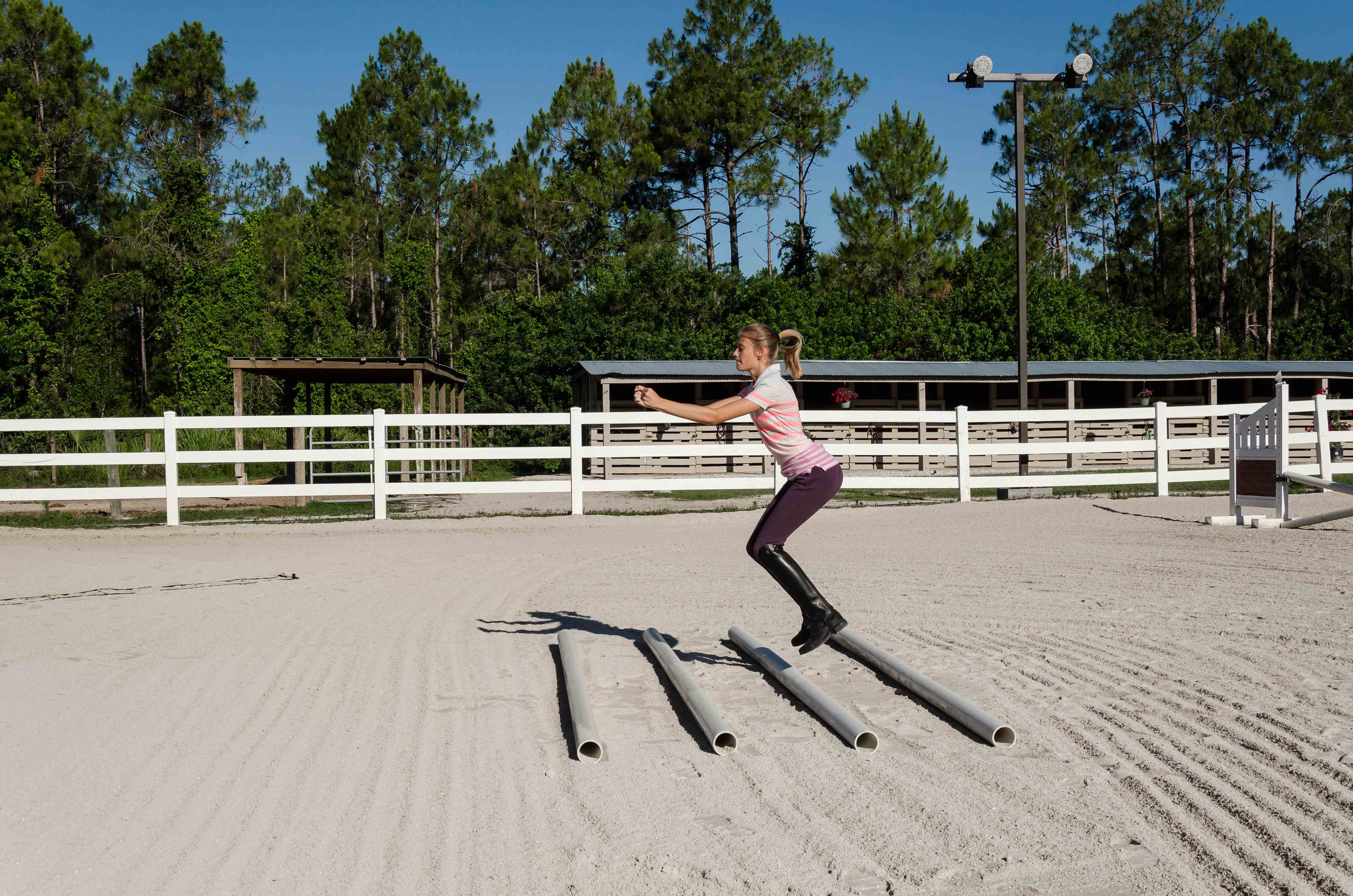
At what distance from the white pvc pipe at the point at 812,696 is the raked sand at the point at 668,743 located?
71 mm

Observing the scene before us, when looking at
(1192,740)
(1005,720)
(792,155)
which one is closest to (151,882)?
(1005,720)

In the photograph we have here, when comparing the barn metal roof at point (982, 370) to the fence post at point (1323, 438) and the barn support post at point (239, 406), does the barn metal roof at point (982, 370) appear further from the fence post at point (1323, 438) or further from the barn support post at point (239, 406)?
the fence post at point (1323, 438)

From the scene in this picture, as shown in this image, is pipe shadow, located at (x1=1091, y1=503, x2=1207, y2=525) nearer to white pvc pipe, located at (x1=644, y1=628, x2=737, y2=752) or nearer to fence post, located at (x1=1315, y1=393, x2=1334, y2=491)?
fence post, located at (x1=1315, y1=393, x2=1334, y2=491)

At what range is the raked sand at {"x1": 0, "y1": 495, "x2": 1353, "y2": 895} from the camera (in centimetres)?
289

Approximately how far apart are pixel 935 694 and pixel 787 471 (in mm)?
1348

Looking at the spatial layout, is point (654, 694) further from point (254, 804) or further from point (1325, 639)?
point (1325, 639)

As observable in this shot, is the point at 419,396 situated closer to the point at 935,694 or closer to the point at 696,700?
the point at 696,700

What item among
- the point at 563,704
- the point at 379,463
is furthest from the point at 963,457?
the point at 563,704

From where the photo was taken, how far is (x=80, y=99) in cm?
4041

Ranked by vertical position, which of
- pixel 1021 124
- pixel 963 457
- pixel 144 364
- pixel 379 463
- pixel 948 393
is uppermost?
pixel 1021 124

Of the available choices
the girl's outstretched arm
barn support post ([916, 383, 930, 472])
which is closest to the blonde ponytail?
the girl's outstretched arm

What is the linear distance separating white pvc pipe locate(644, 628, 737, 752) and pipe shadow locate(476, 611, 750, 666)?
0.76 ft

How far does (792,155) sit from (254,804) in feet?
143

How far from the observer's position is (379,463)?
556 inches
